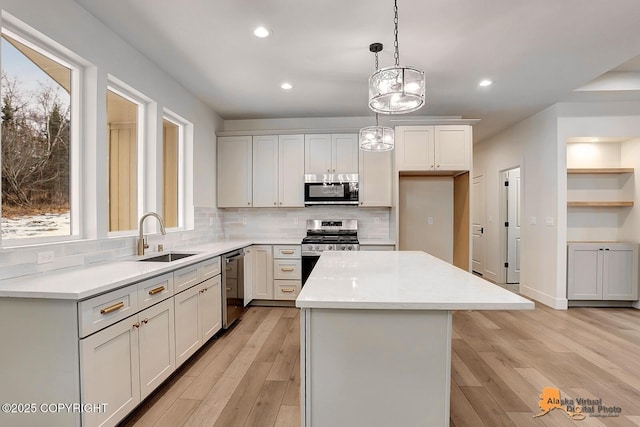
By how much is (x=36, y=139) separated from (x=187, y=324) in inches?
65.3

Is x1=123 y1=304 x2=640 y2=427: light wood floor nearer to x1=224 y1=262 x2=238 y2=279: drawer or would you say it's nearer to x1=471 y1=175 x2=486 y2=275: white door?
x1=224 y1=262 x2=238 y2=279: drawer

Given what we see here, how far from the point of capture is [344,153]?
439 cm

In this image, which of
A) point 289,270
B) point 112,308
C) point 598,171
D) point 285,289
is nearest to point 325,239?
point 289,270

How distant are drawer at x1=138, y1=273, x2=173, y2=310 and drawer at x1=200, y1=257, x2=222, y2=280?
0.58 m

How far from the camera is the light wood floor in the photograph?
1941 millimetres

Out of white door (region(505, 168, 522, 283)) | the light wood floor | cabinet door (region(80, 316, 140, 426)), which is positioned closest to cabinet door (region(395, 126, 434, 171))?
the light wood floor

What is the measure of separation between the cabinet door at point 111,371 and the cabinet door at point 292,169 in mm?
2851

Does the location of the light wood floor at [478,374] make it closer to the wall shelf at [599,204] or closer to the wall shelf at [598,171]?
the wall shelf at [599,204]

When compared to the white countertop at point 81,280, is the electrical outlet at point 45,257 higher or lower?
higher

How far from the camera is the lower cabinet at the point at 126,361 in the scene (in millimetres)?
1546

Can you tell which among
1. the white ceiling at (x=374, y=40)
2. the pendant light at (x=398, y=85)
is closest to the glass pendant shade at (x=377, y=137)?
the white ceiling at (x=374, y=40)

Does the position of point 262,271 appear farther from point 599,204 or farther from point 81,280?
point 599,204

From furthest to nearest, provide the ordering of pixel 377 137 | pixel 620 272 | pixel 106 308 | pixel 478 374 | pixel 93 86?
pixel 620 272 < pixel 377 137 < pixel 478 374 < pixel 93 86 < pixel 106 308

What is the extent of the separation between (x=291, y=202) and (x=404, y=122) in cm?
194
